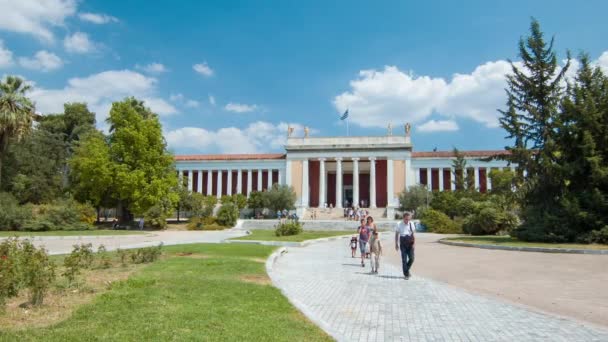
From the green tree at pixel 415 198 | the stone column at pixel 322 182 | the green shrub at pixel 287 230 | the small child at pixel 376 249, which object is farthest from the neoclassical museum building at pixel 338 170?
the small child at pixel 376 249

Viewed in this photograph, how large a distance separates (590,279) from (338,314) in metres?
7.30

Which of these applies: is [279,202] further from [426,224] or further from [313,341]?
[313,341]

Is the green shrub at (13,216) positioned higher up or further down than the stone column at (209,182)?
further down

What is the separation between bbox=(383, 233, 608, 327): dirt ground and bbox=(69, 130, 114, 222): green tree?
28.4m

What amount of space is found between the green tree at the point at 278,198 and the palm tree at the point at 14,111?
28268mm

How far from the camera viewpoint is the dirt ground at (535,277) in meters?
7.65

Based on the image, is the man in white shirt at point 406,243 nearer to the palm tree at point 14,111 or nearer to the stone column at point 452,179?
the palm tree at point 14,111

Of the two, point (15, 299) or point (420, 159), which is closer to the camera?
point (15, 299)

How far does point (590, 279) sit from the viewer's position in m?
10.5

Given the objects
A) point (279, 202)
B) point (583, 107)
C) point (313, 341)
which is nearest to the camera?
point (313, 341)

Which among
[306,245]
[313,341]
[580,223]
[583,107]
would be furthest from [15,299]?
[583,107]

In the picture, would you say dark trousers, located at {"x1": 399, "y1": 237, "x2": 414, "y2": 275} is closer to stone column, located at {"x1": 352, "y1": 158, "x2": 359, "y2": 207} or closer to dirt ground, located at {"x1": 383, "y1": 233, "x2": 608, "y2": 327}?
dirt ground, located at {"x1": 383, "y1": 233, "x2": 608, "y2": 327}

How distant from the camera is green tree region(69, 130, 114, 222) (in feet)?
119

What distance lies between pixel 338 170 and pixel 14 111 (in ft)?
129
